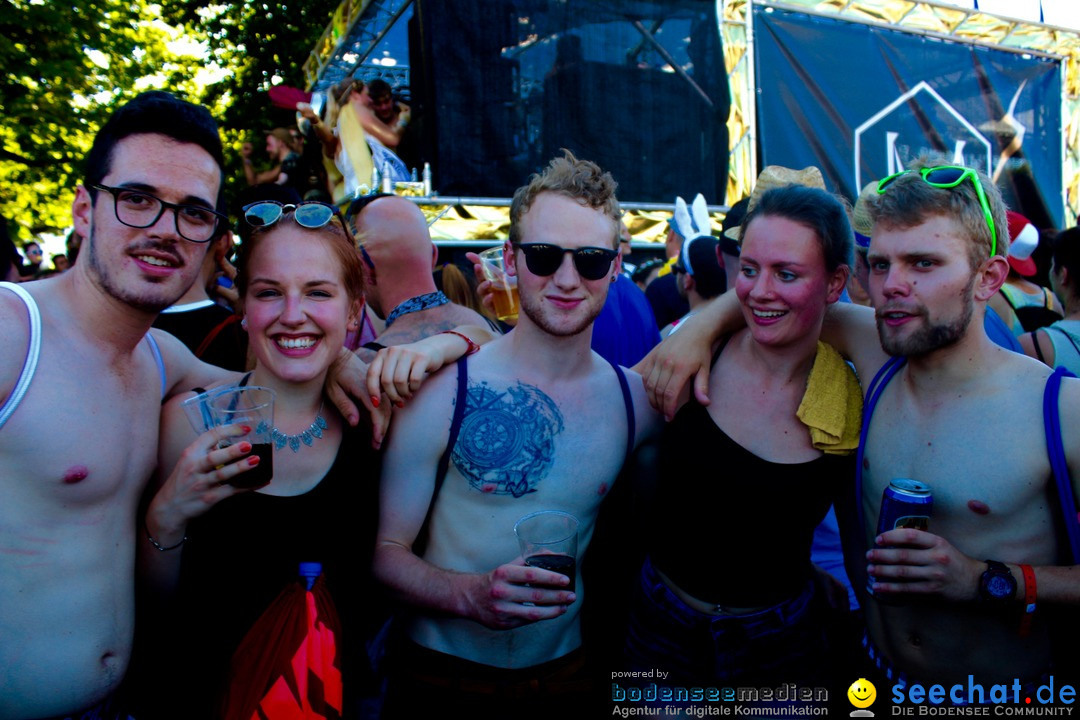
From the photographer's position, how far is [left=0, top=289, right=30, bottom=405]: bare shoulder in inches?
71.2

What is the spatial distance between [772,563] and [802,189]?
1388 mm

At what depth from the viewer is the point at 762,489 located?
2438 millimetres

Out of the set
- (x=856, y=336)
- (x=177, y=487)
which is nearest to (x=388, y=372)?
(x=177, y=487)

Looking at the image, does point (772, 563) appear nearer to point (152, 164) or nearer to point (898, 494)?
point (898, 494)

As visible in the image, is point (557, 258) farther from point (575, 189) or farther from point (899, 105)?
point (899, 105)

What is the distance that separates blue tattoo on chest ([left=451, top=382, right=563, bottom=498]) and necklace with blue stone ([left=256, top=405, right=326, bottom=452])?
→ 48 cm

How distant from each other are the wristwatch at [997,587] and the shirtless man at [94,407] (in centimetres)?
250

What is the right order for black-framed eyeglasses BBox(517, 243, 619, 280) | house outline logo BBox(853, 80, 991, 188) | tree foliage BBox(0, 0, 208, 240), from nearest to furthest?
black-framed eyeglasses BBox(517, 243, 619, 280) → house outline logo BBox(853, 80, 991, 188) → tree foliage BBox(0, 0, 208, 240)

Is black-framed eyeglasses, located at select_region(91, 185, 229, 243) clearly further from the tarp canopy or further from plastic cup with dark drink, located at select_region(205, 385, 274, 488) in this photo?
the tarp canopy

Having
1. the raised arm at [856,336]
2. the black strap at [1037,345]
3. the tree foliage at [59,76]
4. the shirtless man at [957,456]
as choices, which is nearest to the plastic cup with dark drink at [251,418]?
the shirtless man at [957,456]

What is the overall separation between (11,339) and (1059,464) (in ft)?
9.69

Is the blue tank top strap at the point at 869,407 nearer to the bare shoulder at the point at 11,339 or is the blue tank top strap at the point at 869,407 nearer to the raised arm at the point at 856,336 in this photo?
the raised arm at the point at 856,336

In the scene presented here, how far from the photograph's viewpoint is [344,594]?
2389 mm

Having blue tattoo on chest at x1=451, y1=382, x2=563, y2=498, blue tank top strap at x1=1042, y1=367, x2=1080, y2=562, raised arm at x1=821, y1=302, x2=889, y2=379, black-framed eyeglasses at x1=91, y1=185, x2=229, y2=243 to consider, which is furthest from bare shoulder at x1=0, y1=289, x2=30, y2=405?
blue tank top strap at x1=1042, y1=367, x2=1080, y2=562
